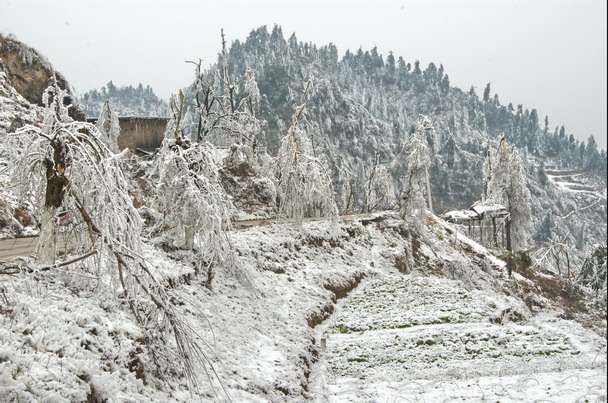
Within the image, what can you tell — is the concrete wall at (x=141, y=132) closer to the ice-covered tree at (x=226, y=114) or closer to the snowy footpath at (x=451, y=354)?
the ice-covered tree at (x=226, y=114)

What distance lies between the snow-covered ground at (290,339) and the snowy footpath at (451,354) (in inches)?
1.9

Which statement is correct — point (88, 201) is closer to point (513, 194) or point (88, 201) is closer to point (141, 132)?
point (513, 194)

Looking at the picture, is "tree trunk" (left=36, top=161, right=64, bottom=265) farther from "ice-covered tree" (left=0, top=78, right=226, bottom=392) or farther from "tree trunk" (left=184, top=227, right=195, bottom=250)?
"tree trunk" (left=184, top=227, right=195, bottom=250)

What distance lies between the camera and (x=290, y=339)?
42.4 feet

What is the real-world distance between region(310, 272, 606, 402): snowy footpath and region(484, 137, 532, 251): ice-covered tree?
17.8 m

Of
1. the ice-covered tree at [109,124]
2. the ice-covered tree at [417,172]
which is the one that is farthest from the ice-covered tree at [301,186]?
the ice-covered tree at [109,124]

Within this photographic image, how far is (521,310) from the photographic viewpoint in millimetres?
16594

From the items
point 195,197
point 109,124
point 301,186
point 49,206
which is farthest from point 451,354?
point 109,124

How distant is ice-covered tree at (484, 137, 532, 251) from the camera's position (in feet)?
111

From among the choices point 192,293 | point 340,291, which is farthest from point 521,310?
point 192,293

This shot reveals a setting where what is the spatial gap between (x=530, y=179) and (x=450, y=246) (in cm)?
17690

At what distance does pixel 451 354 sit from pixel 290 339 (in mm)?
4563

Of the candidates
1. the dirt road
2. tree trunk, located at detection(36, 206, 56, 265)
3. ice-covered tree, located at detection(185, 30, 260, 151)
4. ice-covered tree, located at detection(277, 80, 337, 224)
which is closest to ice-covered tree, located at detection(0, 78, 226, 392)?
tree trunk, located at detection(36, 206, 56, 265)

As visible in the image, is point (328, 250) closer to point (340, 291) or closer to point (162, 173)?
point (340, 291)
